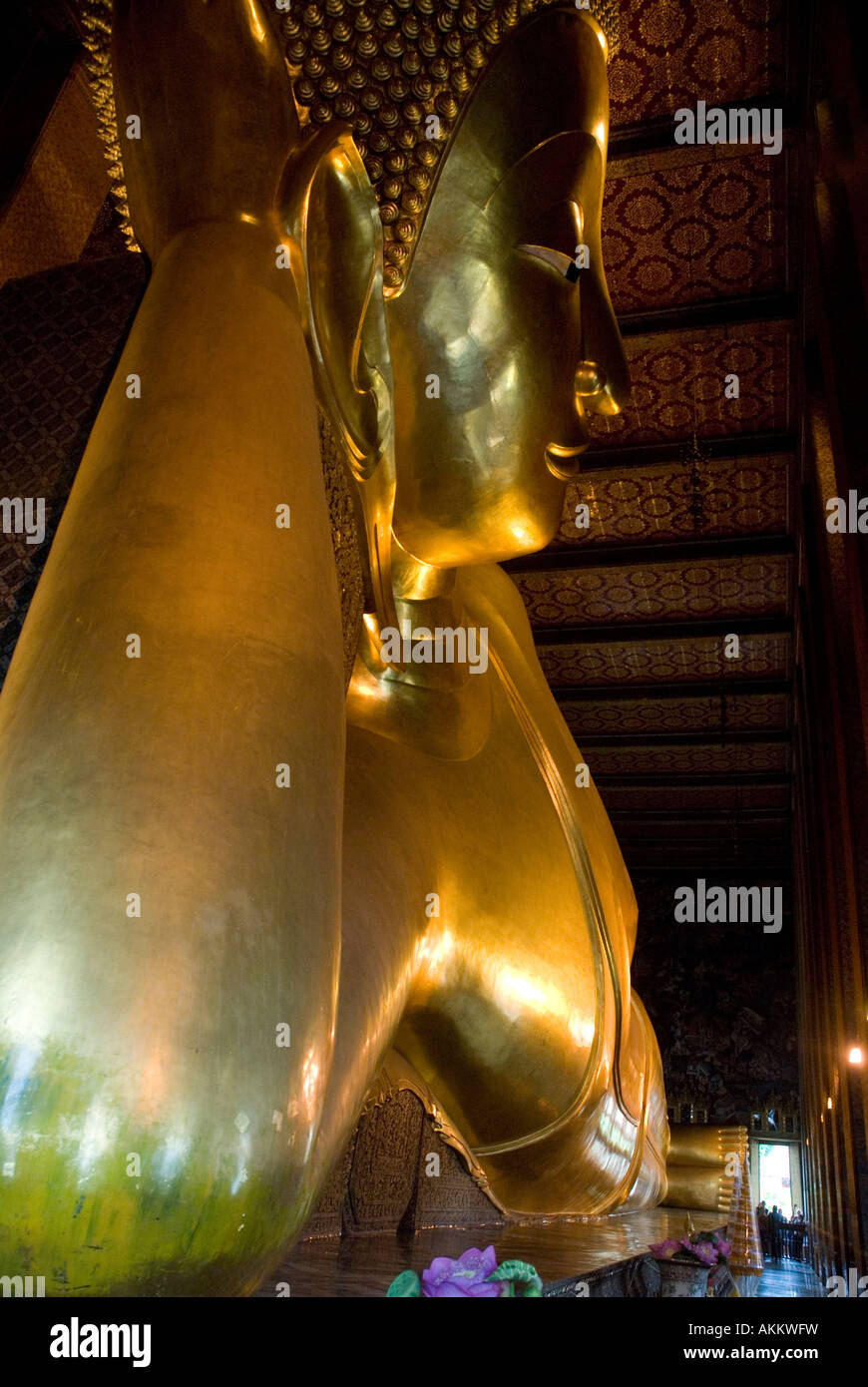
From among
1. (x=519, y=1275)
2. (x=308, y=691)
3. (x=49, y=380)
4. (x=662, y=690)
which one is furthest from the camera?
(x=662, y=690)

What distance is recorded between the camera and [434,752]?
1.42 m

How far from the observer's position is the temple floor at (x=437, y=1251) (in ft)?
3.19

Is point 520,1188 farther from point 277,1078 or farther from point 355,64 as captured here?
point 355,64

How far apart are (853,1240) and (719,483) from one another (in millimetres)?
3847

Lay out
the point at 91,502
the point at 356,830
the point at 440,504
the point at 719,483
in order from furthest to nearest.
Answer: the point at 719,483
the point at 440,504
the point at 356,830
the point at 91,502

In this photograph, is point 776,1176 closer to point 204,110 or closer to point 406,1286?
point 406,1286

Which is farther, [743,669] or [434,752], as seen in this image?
[743,669]

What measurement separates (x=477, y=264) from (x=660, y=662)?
20.9 ft

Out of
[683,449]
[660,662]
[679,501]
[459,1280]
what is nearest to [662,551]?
[679,501]

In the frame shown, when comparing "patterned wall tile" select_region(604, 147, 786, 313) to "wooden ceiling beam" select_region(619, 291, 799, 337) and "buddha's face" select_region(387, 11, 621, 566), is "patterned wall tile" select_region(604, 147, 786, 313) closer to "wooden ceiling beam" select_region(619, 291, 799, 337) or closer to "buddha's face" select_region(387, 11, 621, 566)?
"wooden ceiling beam" select_region(619, 291, 799, 337)

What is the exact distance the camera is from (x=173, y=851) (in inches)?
22.9

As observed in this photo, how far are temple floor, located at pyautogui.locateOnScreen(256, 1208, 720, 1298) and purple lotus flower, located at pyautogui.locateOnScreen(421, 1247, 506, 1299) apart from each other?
5cm

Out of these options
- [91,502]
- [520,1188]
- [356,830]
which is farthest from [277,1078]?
[520,1188]

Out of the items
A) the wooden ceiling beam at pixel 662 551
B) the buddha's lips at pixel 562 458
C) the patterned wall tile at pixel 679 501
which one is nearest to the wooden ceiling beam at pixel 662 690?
the wooden ceiling beam at pixel 662 551
